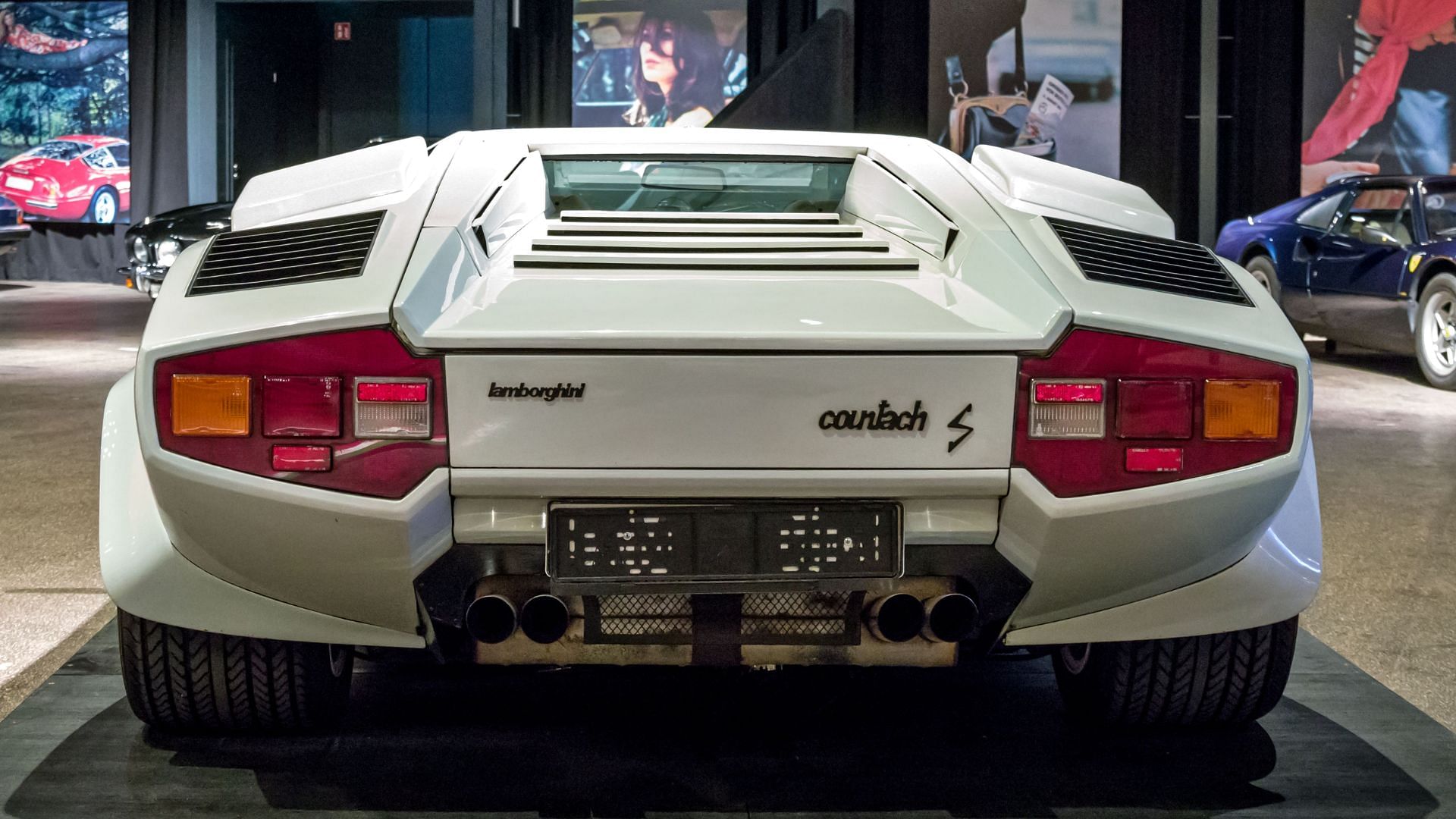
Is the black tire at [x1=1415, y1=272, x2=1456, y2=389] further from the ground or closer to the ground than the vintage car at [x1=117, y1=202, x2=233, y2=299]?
closer to the ground

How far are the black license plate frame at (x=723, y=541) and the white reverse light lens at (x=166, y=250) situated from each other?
27.6 feet

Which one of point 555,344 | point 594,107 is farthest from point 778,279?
point 594,107

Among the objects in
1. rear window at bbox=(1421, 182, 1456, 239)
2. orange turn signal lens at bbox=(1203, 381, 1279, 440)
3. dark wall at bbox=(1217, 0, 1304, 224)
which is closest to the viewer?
orange turn signal lens at bbox=(1203, 381, 1279, 440)

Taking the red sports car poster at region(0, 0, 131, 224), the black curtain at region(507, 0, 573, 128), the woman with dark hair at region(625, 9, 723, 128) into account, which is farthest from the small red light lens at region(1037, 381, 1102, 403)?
the red sports car poster at region(0, 0, 131, 224)

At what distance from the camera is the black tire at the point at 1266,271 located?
31.9 feet

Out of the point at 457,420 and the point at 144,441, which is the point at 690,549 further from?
the point at 144,441

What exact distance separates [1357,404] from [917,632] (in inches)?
240

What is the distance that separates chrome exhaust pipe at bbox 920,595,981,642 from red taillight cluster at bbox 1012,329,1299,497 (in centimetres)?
22

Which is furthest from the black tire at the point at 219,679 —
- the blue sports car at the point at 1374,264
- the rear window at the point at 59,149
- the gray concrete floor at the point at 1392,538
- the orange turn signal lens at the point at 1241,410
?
the rear window at the point at 59,149

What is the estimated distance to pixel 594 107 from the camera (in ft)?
53.1

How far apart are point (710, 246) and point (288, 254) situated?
2.27ft

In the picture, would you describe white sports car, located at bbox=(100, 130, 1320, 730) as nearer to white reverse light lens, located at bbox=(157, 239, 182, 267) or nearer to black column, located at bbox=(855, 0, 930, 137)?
A: white reverse light lens, located at bbox=(157, 239, 182, 267)

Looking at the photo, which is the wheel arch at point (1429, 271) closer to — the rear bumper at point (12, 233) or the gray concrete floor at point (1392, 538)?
the gray concrete floor at point (1392, 538)

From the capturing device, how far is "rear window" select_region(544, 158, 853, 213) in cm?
324
